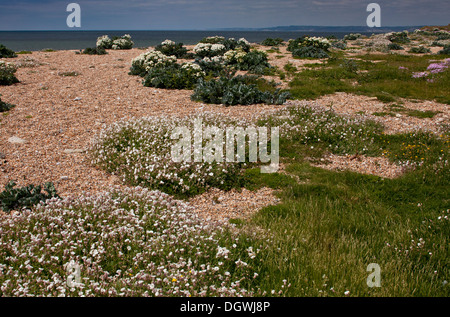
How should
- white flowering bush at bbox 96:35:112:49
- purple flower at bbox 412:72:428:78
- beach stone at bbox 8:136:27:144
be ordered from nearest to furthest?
beach stone at bbox 8:136:27:144
purple flower at bbox 412:72:428:78
white flowering bush at bbox 96:35:112:49

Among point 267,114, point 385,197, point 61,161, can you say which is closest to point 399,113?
point 267,114

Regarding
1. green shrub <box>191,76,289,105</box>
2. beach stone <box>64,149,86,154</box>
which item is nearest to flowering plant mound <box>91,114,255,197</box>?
beach stone <box>64,149,86,154</box>

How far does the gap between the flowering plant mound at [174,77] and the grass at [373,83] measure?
5.02 m

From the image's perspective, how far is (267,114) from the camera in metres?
11.9

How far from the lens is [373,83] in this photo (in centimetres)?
1773

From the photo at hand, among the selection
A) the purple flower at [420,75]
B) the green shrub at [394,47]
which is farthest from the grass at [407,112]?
the green shrub at [394,47]

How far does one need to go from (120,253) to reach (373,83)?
16803 millimetres

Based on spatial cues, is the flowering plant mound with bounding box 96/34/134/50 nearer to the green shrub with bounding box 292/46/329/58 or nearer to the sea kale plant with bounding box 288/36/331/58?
the sea kale plant with bounding box 288/36/331/58

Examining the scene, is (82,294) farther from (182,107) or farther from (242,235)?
(182,107)

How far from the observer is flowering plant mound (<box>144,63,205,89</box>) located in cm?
1672

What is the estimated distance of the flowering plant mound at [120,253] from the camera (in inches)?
162

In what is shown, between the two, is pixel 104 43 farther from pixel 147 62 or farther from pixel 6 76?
pixel 6 76

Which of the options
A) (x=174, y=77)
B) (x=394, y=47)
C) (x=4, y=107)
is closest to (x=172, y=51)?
(x=174, y=77)

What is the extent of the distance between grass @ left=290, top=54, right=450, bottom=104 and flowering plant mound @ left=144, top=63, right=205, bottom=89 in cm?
502
